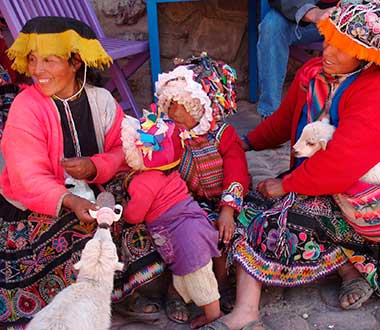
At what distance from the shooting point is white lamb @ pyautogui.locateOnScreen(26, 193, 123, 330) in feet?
5.05

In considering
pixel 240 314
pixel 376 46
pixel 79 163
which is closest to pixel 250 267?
pixel 240 314

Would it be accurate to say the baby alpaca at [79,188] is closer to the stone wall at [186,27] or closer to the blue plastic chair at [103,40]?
the blue plastic chair at [103,40]

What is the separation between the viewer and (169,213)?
2.35 metres

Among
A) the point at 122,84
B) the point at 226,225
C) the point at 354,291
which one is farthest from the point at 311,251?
the point at 122,84

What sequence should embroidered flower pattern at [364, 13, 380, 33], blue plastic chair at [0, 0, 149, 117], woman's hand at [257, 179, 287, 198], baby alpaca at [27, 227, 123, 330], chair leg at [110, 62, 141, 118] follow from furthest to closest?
chair leg at [110, 62, 141, 118]
blue plastic chair at [0, 0, 149, 117]
woman's hand at [257, 179, 287, 198]
embroidered flower pattern at [364, 13, 380, 33]
baby alpaca at [27, 227, 123, 330]

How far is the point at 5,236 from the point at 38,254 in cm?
17

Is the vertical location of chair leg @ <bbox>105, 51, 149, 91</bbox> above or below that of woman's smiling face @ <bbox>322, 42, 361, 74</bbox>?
below

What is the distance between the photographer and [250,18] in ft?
14.6

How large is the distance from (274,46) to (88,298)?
2571 millimetres

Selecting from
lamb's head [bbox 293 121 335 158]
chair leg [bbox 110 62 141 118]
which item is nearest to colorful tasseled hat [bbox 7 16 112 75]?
lamb's head [bbox 293 121 335 158]

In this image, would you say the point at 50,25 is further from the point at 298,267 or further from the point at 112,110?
the point at 298,267

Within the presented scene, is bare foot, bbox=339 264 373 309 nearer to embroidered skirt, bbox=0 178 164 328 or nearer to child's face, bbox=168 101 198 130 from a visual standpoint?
embroidered skirt, bbox=0 178 164 328

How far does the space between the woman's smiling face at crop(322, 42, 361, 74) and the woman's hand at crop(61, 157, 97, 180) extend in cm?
107

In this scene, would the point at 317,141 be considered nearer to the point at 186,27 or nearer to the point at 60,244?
the point at 60,244
